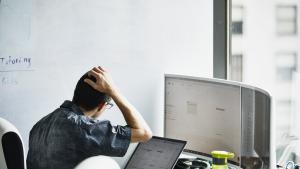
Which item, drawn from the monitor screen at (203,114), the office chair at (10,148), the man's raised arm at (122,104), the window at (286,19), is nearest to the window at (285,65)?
the window at (286,19)

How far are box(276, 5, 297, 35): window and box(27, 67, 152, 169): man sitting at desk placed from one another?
7.63 ft

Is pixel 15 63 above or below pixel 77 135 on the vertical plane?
A: above

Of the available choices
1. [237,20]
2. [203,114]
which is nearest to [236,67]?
[237,20]

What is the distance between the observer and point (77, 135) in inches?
81.3

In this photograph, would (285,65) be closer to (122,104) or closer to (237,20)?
(237,20)

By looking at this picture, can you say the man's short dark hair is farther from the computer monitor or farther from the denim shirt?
the computer monitor

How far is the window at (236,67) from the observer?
3219mm

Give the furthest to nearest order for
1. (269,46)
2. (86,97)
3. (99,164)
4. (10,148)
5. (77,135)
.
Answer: (269,46) < (86,97) < (77,135) < (10,148) < (99,164)

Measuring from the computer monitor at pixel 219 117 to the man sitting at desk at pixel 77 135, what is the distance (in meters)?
0.51

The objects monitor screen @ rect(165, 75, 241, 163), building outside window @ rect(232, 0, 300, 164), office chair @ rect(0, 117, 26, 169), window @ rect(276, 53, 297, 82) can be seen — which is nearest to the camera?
office chair @ rect(0, 117, 26, 169)

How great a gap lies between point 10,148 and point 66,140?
11.1 inches

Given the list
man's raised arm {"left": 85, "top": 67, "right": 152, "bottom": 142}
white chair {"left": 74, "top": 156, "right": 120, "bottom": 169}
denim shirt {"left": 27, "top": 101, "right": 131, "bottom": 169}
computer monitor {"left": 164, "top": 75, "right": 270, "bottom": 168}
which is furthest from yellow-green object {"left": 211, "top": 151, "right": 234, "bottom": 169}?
white chair {"left": 74, "top": 156, "right": 120, "bottom": 169}

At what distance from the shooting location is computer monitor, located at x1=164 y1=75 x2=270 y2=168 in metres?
2.21

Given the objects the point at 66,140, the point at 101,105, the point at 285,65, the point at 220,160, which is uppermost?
the point at 285,65
